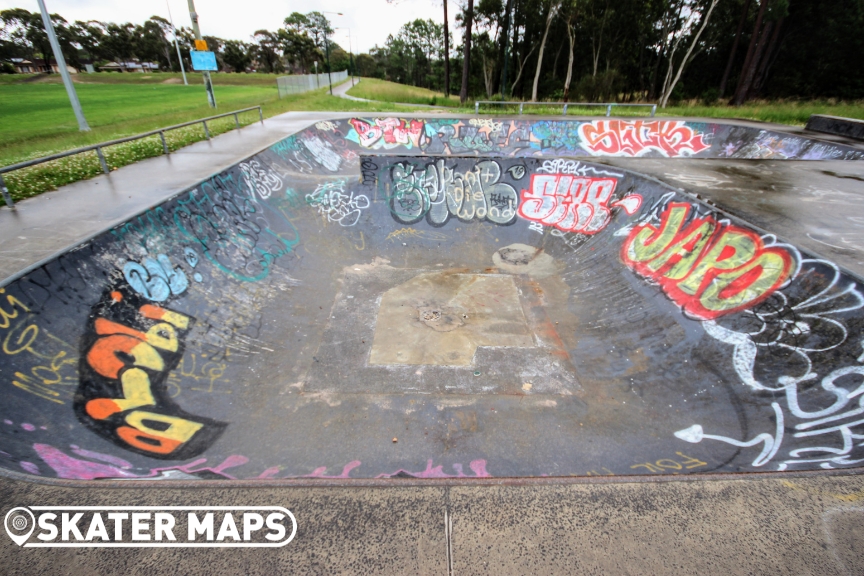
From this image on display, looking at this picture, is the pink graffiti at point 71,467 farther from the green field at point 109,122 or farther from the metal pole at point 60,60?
the metal pole at point 60,60

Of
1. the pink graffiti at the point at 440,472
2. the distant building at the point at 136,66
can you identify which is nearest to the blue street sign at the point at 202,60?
the pink graffiti at the point at 440,472

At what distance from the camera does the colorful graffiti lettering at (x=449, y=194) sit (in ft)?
36.3

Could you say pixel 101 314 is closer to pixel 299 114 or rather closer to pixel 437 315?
pixel 437 315

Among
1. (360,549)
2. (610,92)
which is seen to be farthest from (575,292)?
(610,92)

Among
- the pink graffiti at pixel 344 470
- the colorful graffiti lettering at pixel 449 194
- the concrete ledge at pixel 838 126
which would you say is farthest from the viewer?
the concrete ledge at pixel 838 126

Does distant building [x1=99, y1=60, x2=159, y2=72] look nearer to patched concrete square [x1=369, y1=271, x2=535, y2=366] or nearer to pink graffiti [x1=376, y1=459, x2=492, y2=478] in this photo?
patched concrete square [x1=369, y1=271, x2=535, y2=366]

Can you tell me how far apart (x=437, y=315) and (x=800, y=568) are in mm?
5805

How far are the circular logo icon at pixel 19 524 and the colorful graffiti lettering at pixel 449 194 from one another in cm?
919

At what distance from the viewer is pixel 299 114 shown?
2030cm

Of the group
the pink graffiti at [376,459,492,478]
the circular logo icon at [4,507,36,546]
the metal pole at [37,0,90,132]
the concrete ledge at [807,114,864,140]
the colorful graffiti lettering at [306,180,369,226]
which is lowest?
the pink graffiti at [376,459,492,478]

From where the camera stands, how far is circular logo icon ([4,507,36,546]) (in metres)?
2.80

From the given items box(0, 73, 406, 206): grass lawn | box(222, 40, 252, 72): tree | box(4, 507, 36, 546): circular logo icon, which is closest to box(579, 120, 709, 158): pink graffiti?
box(0, 73, 406, 206): grass lawn

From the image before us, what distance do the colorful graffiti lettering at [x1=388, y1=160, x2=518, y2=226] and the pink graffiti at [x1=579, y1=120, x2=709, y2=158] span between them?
941cm

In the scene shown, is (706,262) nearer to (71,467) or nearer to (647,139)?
(71,467)
